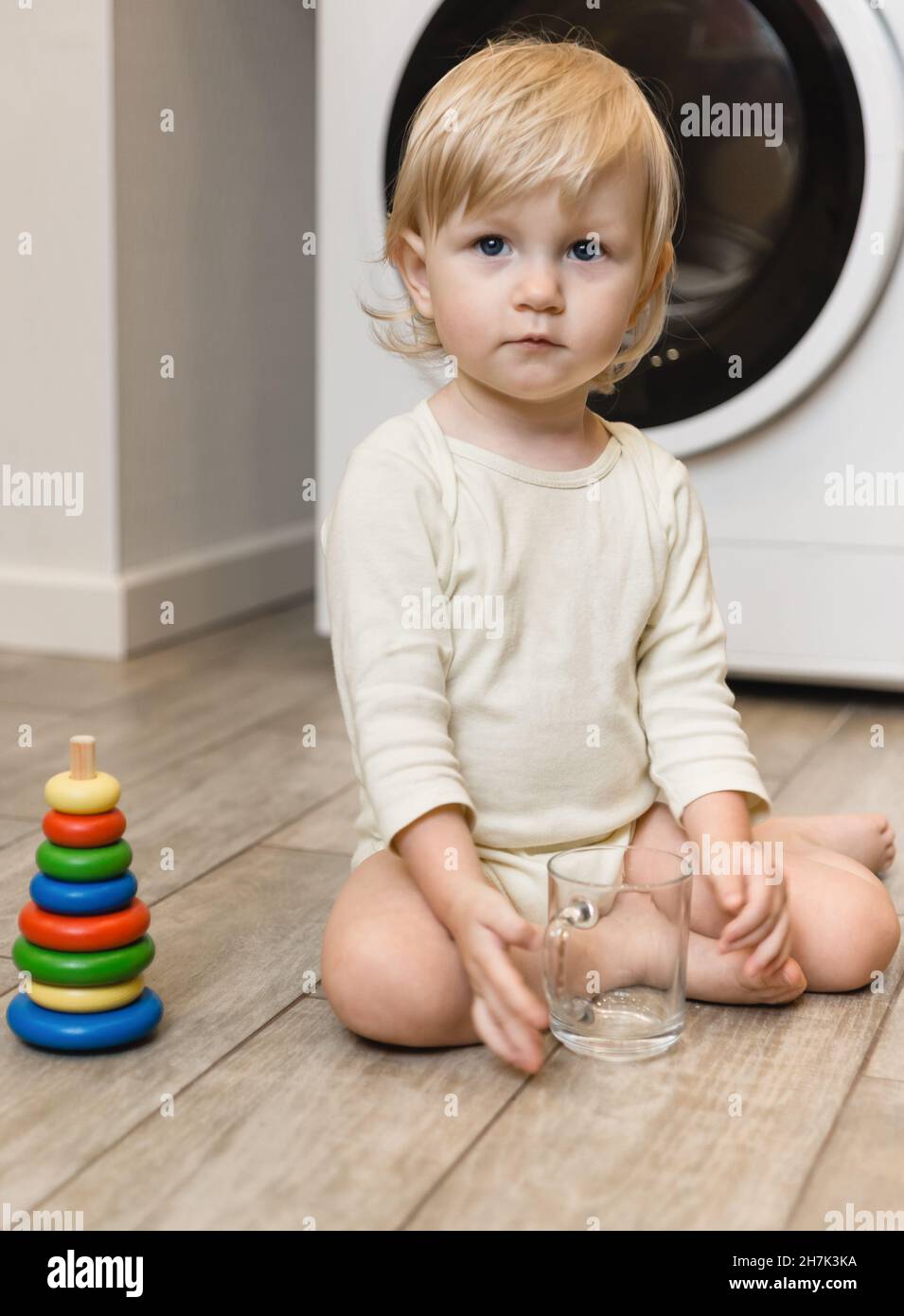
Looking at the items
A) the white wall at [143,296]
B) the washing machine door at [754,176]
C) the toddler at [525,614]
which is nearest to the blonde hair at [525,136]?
the toddler at [525,614]

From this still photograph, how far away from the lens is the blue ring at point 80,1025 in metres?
0.84

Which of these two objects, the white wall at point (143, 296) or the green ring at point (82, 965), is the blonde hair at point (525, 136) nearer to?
the green ring at point (82, 965)

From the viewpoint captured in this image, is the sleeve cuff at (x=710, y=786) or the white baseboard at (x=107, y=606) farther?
the white baseboard at (x=107, y=606)

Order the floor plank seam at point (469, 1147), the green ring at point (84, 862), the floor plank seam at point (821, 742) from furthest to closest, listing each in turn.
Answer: the floor plank seam at point (821, 742) < the green ring at point (84, 862) < the floor plank seam at point (469, 1147)

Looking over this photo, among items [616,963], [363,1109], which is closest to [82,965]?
[363,1109]

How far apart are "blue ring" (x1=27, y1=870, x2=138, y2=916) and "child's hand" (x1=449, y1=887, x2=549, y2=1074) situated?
18cm

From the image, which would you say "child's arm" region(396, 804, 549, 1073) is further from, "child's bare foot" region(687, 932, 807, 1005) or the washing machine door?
the washing machine door

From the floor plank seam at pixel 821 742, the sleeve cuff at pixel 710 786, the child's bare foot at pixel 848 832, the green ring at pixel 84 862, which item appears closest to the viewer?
the green ring at pixel 84 862

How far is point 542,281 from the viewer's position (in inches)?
34.0

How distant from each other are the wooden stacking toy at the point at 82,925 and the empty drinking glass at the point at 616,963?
0.73 ft

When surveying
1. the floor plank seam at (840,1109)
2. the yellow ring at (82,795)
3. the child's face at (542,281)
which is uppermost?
the child's face at (542,281)

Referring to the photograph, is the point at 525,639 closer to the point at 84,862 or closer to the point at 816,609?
the point at 84,862

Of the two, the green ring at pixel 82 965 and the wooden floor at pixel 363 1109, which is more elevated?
the green ring at pixel 82 965
